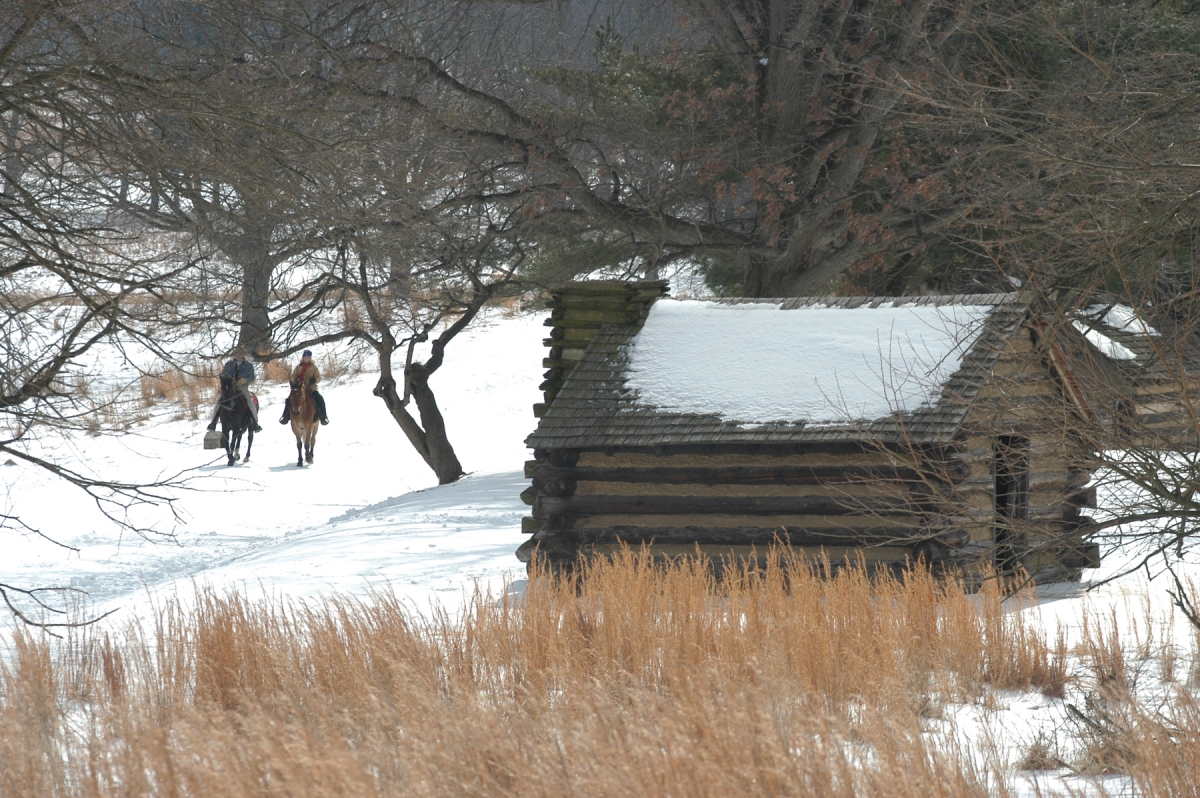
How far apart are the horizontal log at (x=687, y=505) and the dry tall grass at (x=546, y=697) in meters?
2.36

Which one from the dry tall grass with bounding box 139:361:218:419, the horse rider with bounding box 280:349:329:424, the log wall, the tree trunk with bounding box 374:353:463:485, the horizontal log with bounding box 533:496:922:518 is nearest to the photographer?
the log wall

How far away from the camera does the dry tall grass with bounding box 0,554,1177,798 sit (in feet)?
11.7

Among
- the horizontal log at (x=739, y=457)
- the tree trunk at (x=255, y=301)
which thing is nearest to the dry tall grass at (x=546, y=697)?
the horizontal log at (x=739, y=457)

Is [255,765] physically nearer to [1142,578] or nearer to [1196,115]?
[1196,115]

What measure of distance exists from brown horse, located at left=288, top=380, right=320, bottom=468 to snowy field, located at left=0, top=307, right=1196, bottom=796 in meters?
0.45

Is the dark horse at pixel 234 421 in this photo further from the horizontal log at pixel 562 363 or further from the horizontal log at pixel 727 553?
the horizontal log at pixel 727 553

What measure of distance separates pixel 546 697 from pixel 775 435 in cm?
451

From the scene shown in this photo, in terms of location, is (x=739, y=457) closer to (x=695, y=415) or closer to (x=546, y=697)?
(x=695, y=415)

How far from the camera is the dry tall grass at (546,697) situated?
11.7 ft

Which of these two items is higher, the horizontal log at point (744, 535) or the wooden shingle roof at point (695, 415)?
the wooden shingle roof at point (695, 415)

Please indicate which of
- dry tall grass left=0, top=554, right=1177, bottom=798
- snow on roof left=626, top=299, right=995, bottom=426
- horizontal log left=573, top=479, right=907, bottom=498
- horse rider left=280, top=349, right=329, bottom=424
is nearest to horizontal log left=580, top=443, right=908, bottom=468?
horizontal log left=573, top=479, right=907, bottom=498

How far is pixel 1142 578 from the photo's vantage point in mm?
10664

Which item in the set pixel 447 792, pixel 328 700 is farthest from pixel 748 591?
pixel 447 792

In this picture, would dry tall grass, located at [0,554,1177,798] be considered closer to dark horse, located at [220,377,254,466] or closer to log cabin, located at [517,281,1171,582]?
log cabin, located at [517,281,1171,582]
